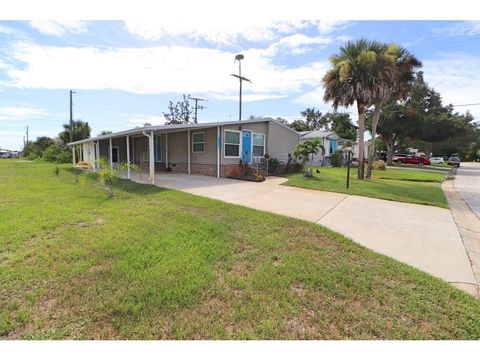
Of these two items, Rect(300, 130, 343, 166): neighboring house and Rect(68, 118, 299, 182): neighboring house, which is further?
Rect(300, 130, 343, 166): neighboring house

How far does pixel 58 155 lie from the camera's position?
30516 millimetres

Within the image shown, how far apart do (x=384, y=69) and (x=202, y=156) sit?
32.4 feet

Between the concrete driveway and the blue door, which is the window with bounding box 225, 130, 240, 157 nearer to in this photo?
the blue door

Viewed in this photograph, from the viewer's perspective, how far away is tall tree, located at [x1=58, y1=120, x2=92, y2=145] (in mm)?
34969

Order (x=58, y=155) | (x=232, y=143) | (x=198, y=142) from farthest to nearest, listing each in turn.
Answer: (x=58, y=155), (x=198, y=142), (x=232, y=143)

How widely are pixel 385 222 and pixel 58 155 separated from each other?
34347mm

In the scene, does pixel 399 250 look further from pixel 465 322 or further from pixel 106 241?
pixel 106 241

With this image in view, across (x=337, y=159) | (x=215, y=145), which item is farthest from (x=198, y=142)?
(x=337, y=159)

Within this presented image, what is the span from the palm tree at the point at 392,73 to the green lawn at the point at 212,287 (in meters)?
10.8

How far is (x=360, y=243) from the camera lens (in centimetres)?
451

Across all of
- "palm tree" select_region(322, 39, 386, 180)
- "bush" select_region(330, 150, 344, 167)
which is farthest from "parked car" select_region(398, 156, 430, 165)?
"palm tree" select_region(322, 39, 386, 180)

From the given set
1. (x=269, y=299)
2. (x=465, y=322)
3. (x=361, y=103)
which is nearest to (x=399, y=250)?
(x=465, y=322)

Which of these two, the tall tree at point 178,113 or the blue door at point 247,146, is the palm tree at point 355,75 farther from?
the tall tree at point 178,113

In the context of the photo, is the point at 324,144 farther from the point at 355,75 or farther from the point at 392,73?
the point at 355,75
